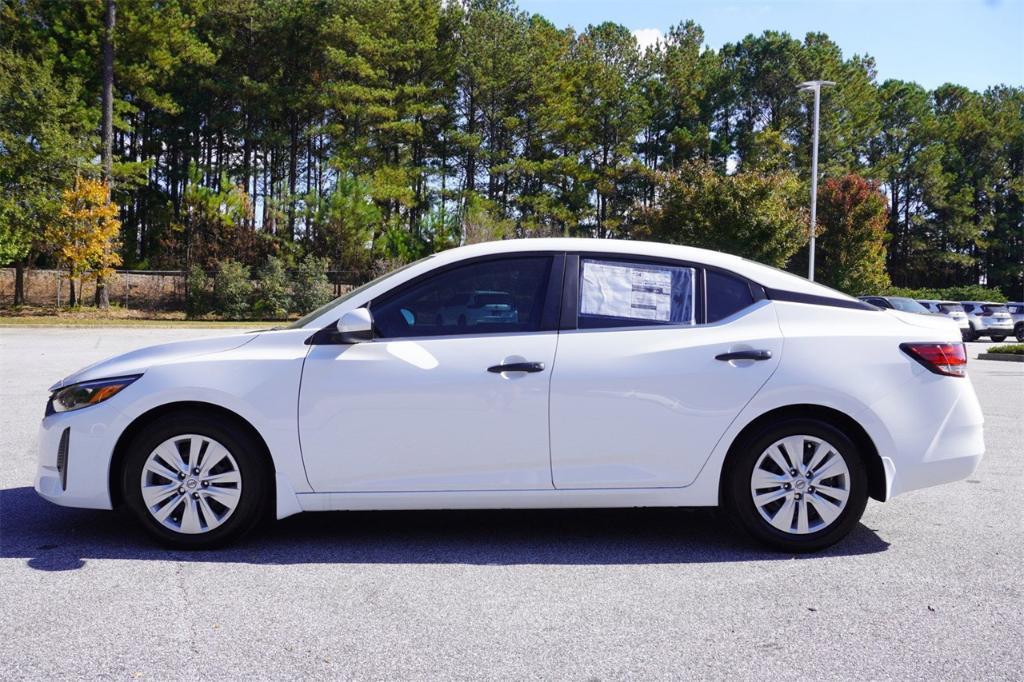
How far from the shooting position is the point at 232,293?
39594 mm

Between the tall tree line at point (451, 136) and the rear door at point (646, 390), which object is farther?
the tall tree line at point (451, 136)

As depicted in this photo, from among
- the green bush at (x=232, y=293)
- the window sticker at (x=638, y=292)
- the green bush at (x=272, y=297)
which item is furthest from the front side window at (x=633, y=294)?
the green bush at (x=232, y=293)

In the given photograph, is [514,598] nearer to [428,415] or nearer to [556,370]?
[428,415]

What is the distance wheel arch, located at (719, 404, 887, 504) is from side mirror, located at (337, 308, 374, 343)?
2.02m

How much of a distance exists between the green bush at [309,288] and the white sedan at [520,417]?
117ft

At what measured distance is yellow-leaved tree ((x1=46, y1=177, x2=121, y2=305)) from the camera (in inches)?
1507

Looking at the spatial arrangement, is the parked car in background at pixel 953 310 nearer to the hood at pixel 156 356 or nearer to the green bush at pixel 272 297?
the green bush at pixel 272 297

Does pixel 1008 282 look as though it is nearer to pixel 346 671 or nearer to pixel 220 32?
pixel 220 32

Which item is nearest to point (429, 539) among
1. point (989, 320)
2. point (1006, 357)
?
point (1006, 357)

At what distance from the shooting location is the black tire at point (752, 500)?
4809mm

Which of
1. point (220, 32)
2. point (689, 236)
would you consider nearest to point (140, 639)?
point (689, 236)

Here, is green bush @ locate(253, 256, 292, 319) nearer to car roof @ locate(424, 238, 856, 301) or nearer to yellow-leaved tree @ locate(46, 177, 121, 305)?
yellow-leaved tree @ locate(46, 177, 121, 305)

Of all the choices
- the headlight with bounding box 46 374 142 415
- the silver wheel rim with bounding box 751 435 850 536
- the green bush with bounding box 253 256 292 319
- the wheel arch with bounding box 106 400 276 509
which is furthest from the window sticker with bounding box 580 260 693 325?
the green bush with bounding box 253 256 292 319

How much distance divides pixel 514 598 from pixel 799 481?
170cm
